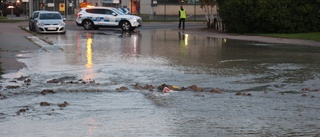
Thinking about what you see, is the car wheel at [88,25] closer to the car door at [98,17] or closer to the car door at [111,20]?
the car door at [98,17]

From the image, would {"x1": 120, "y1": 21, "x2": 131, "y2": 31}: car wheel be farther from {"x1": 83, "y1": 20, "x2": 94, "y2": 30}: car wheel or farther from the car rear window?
{"x1": 83, "y1": 20, "x2": 94, "y2": 30}: car wheel

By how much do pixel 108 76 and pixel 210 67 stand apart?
3413 mm

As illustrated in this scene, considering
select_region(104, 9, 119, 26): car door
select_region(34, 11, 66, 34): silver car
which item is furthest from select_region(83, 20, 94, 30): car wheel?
select_region(34, 11, 66, 34): silver car

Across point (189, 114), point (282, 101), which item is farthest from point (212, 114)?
point (282, 101)

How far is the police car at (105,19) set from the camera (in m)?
40.4

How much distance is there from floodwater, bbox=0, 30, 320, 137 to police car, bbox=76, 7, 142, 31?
20.6 m

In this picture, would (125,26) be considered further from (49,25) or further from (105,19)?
(49,25)

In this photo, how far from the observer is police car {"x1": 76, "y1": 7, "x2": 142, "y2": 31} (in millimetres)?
40406

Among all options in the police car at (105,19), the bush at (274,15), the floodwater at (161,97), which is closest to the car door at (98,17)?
the police car at (105,19)

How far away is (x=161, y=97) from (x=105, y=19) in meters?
29.9

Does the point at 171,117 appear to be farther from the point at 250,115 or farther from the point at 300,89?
the point at 300,89

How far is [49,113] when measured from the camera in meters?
9.71

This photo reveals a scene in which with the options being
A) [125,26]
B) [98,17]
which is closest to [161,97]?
[125,26]

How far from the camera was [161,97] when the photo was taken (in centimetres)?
1144
